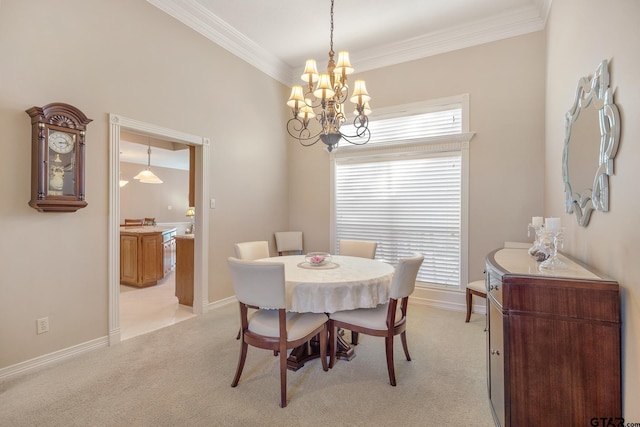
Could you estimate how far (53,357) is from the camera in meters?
2.46

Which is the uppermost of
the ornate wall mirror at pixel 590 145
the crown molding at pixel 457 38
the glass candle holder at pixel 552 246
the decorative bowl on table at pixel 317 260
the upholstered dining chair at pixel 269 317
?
the crown molding at pixel 457 38

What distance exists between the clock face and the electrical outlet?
1334 mm

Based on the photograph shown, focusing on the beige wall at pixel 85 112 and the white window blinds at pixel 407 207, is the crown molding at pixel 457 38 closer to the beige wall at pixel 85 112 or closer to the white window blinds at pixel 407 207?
the white window blinds at pixel 407 207

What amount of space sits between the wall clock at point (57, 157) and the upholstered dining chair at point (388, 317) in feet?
7.58

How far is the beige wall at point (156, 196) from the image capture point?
866 cm

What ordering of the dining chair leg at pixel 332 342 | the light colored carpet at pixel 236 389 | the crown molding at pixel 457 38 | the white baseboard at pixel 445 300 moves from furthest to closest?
the white baseboard at pixel 445 300 < the crown molding at pixel 457 38 < the dining chair leg at pixel 332 342 < the light colored carpet at pixel 236 389

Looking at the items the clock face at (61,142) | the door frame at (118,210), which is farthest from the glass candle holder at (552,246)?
the clock face at (61,142)

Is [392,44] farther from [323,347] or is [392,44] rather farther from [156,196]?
[156,196]

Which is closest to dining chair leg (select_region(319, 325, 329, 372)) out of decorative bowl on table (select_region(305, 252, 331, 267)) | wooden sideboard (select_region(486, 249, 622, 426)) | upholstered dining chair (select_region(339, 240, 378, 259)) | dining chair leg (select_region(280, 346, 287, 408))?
dining chair leg (select_region(280, 346, 287, 408))

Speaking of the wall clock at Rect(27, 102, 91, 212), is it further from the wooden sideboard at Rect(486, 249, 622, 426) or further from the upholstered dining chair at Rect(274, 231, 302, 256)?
the wooden sideboard at Rect(486, 249, 622, 426)

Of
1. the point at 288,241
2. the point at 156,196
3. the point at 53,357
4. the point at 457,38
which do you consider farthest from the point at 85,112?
the point at 156,196

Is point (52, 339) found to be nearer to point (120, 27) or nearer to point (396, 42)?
point (120, 27)

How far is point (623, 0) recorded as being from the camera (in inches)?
57.0

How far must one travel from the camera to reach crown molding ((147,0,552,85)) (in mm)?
3383
